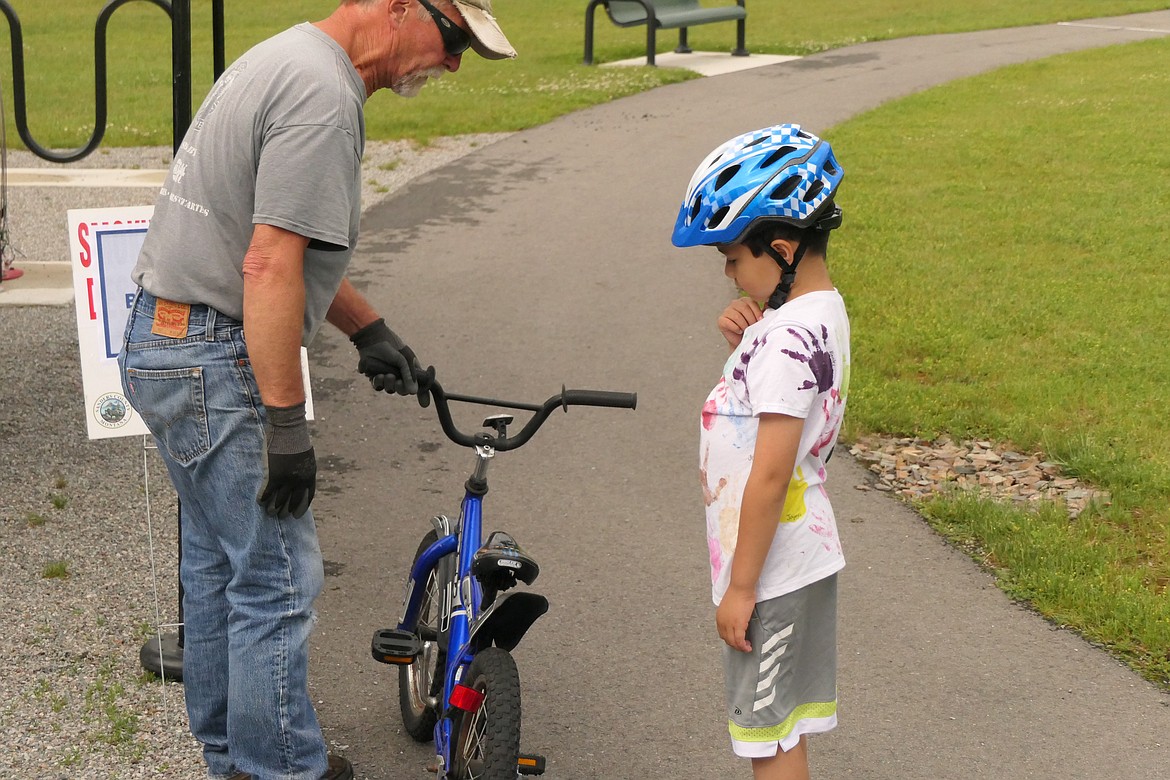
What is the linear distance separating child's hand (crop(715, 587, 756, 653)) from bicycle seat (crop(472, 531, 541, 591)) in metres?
0.51

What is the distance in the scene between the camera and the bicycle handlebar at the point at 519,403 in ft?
10.0

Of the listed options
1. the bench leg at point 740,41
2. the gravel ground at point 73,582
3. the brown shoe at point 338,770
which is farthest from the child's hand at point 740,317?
the bench leg at point 740,41

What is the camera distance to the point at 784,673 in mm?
2830

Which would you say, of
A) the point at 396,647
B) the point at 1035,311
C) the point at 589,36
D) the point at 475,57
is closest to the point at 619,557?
the point at 396,647

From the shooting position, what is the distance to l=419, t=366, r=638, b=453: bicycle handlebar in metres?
3.06

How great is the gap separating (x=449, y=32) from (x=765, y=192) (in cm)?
79

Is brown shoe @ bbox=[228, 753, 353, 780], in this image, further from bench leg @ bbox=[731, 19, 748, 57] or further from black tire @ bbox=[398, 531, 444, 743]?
bench leg @ bbox=[731, 19, 748, 57]

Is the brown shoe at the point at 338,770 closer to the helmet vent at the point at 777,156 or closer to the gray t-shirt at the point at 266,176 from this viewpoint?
the gray t-shirt at the point at 266,176

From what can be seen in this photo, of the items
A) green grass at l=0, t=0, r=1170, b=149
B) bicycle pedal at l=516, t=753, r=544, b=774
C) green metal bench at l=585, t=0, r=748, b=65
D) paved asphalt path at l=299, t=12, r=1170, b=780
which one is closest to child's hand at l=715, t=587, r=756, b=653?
bicycle pedal at l=516, t=753, r=544, b=774

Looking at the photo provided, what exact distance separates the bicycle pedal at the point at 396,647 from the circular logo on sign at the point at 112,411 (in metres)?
1.11

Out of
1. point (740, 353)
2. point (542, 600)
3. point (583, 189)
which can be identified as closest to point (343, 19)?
point (740, 353)

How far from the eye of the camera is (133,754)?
3709mm

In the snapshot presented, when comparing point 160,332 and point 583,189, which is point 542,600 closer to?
point 160,332

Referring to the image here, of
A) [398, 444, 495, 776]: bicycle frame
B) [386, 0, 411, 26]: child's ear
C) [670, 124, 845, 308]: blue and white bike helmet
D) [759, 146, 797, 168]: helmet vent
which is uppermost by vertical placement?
[386, 0, 411, 26]: child's ear
